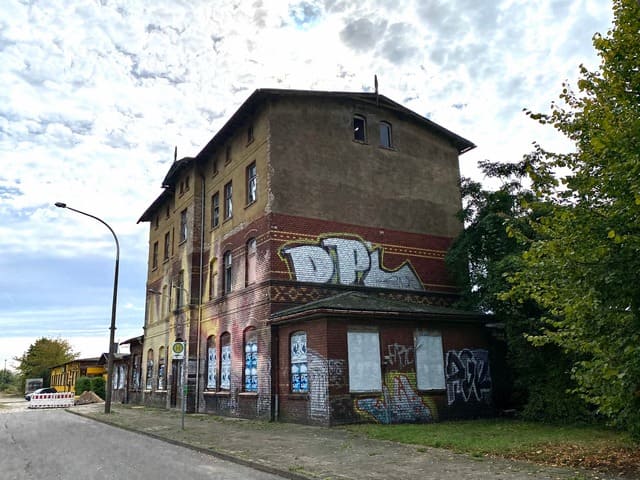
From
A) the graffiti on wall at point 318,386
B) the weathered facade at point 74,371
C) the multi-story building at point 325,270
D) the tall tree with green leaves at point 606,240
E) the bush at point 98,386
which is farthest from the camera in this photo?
the weathered facade at point 74,371

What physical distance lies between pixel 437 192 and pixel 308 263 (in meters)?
7.81

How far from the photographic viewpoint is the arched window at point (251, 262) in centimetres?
2170

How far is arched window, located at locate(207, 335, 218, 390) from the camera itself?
78.9 feet

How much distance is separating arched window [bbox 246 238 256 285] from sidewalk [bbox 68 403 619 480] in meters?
6.59

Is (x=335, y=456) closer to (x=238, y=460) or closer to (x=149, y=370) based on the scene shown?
(x=238, y=460)

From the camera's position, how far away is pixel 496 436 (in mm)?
13016

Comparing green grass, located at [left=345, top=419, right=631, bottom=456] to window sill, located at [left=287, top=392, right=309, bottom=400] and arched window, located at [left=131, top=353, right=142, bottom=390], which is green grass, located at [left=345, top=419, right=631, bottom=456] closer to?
window sill, located at [left=287, top=392, right=309, bottom=400]

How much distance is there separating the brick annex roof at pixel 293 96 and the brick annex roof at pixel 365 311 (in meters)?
8.16

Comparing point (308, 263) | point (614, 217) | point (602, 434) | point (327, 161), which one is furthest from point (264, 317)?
point (614, 217)

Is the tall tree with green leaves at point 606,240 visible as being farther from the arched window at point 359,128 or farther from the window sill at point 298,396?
the arched window at point 359,128

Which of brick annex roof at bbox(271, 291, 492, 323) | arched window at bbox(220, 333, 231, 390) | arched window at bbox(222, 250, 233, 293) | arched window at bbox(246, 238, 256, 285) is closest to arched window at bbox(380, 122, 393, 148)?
arched window at bbox(246, 238, 256, 285)

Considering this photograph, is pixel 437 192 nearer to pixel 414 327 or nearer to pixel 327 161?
pixel 327 161

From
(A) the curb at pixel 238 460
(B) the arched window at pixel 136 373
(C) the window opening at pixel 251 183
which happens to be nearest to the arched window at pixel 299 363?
(A) the curb at pixel 238 460

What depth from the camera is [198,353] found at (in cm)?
2569
